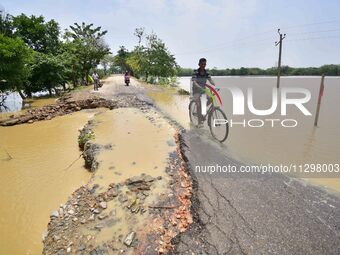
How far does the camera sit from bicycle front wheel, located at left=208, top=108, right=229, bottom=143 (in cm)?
668

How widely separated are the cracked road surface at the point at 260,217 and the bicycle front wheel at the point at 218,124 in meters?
2.36

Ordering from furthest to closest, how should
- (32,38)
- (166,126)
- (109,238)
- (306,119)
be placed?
(32,38)
(306,119)
(166,126)
(109,238)

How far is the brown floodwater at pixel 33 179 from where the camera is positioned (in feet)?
13.4

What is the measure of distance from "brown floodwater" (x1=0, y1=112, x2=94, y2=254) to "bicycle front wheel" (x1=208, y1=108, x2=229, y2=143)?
12.1 feet

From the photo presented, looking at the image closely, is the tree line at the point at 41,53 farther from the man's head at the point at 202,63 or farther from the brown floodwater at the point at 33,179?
the man's head at the point at 202,63

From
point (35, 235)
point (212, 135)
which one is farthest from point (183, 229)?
point (212, 135)

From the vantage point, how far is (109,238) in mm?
3104

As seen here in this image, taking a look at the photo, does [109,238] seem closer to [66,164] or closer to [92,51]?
[66,164]

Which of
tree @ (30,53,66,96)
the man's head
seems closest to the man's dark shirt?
the man's head

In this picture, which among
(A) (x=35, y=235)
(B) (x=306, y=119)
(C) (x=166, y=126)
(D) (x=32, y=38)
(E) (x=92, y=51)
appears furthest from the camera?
(E) (x=92, y=51)

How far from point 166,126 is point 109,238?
16.9 feet

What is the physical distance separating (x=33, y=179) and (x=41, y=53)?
19.6 meters

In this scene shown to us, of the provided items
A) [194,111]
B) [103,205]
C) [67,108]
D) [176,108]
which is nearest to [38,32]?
[67,108]

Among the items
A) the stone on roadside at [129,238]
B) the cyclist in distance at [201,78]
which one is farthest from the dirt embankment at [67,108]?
the stone on roadside at [129,238]
